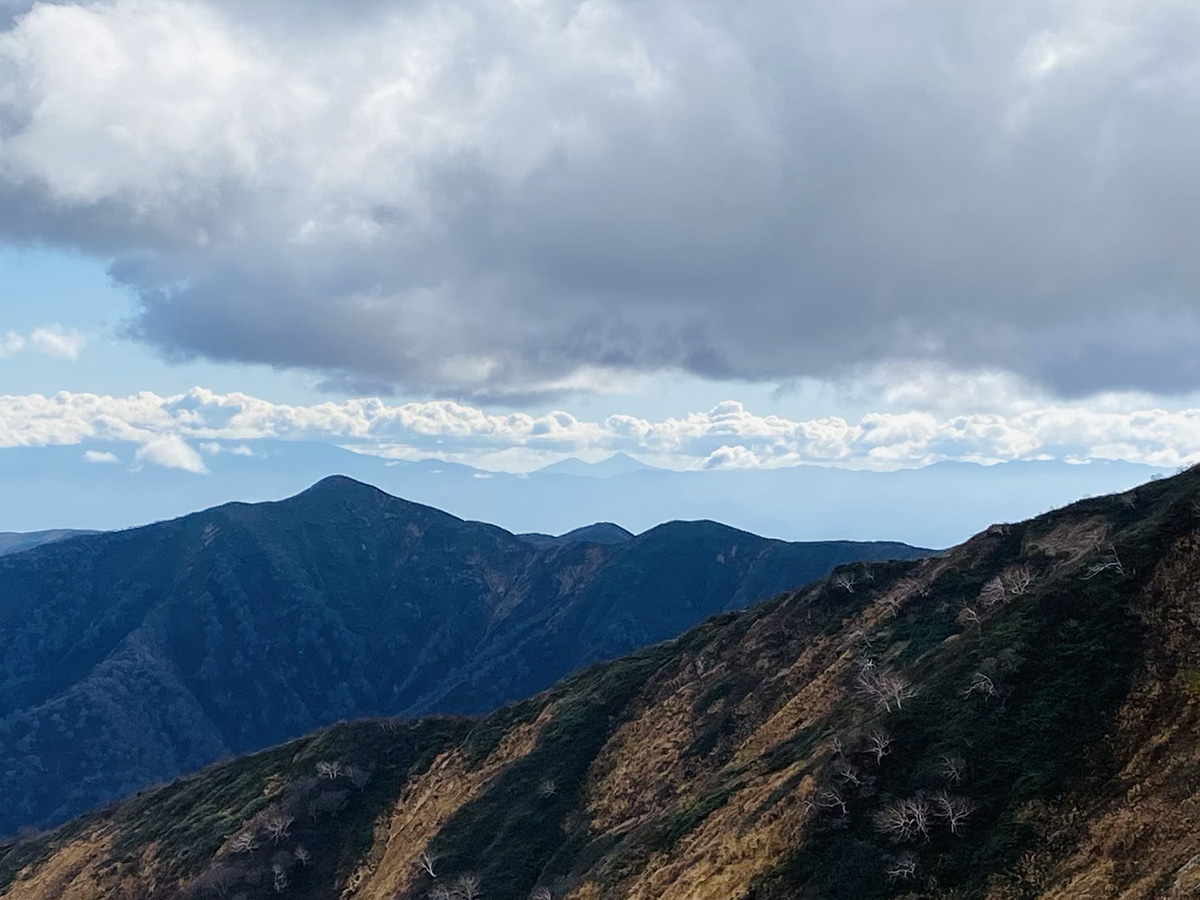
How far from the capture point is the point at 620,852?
6256 centimetres

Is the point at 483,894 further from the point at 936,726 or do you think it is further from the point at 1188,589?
the point at 1188,589

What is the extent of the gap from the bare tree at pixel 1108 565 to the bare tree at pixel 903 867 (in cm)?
2271

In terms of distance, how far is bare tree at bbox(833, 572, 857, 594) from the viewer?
91250 millimetres

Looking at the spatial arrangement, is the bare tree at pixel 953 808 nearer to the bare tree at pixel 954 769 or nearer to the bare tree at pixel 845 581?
the bare tree at pixel 954 769

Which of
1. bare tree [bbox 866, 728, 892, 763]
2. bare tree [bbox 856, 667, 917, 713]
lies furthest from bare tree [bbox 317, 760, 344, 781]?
bare tree [bbox 866, 728, 892, 763]

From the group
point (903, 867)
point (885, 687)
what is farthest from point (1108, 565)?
point (903, 867)

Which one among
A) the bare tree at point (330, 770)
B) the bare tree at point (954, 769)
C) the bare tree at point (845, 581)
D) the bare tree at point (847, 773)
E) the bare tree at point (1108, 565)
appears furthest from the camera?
the bare tree at point (330, 770)

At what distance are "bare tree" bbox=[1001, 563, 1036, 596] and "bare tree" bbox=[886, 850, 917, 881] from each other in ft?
95.2

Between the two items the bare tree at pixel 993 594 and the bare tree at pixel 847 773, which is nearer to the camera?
the bare tree at pixel 847 773

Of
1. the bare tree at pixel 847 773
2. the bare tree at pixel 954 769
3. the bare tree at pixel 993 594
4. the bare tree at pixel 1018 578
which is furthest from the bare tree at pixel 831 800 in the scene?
the bare tree at pixel 993 594

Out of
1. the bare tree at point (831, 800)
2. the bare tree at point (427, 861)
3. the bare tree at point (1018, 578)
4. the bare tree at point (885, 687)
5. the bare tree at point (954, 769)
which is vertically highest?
the bare tree at point (1018, 578)

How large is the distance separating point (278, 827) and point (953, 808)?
232 feet

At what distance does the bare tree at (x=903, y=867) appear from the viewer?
44.0 m

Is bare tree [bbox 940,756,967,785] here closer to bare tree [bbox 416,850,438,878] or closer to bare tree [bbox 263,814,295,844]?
bare tree [bbox 416,850,438,878]
